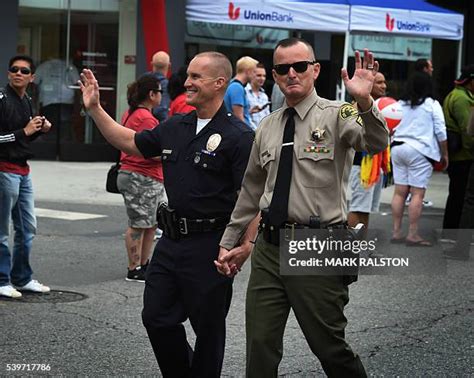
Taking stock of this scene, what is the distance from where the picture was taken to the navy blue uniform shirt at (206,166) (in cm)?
528

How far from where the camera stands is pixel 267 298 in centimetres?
486

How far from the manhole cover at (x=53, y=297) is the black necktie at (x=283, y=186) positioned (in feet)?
11.7

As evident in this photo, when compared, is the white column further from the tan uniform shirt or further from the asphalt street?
the tan uniform shirt

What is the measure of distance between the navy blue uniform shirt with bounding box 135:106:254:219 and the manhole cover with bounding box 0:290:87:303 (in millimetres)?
2922

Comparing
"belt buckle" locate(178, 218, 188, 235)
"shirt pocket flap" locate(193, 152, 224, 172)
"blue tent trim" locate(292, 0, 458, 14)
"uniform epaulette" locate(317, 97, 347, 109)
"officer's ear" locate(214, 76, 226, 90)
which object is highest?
"blue tent trim" locate(292, 0, 458, 14)

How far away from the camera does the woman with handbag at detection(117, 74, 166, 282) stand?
882 cm

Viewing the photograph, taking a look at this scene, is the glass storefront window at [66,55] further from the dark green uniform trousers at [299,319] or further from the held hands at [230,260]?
the dark green uniform trousers at [299,319]

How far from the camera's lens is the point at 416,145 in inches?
423

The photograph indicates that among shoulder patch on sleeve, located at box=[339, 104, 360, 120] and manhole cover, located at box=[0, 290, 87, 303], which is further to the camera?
manhole cover, located at box=[0, 290, 87, 303]

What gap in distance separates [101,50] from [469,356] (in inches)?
508

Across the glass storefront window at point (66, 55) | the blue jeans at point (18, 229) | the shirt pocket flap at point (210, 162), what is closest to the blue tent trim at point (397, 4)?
the glass storefront window at point (66, 55)

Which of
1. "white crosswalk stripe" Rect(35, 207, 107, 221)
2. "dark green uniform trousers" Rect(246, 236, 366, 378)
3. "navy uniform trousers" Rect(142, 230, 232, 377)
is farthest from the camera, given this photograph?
"white crosswalk stripe" Rect(35, 207, 107, 221)

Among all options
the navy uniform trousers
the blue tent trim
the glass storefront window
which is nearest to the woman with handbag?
the navy uniform trousers

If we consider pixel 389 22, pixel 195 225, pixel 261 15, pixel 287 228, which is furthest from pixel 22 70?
pixel 389 22
